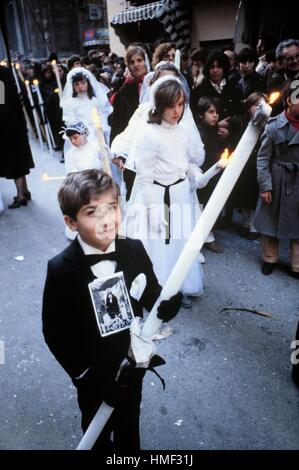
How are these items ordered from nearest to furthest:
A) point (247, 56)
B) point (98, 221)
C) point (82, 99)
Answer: point (98, 221) < point (247, 56) < point (82, 99)

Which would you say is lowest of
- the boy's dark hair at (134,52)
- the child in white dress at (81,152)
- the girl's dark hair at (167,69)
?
the child in white dress at (81,152)

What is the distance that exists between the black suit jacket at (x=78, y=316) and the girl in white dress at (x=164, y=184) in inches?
55.3

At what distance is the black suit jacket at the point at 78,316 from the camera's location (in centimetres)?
142

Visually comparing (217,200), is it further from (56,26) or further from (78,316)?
(56,26)

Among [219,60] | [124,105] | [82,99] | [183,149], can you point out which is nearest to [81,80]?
[82,99]

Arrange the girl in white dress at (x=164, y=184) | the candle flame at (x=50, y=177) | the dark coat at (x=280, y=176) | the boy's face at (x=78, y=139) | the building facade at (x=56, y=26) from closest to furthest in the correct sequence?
the girl in white dress at (x=164, y=184) < the dark coat at (x=280, y=176) < the boy's face at (x=78, y=139) < the candle flame at (x=50, y=177) < the building facade at (x=56, y=26)

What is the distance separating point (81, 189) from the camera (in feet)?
4.50

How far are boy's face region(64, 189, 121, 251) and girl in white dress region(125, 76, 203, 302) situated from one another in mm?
1454

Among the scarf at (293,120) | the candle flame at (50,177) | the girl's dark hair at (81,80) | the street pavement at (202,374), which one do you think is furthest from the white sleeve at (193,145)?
the candle flame at (50,177)

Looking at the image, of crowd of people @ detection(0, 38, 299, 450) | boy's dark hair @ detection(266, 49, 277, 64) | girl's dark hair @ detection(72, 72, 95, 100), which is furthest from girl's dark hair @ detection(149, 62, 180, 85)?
boy's dark hair @ detection(266, 49, 277, 64)

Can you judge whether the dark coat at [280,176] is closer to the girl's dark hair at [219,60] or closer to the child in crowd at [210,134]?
the child in crowd at [210,134]

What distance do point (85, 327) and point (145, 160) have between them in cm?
167

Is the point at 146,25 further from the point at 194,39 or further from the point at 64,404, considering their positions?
the point at 64,404

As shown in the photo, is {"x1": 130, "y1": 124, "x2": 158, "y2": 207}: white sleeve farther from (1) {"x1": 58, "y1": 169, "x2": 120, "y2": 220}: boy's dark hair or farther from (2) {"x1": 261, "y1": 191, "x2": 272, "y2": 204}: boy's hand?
(1) {"x1": 58, "y1": 169, "x2": 120, "y2": 220}: boy's dark hair
